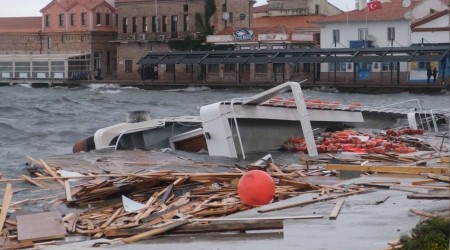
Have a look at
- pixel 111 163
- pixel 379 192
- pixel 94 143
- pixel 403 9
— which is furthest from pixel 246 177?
pixel 403 9

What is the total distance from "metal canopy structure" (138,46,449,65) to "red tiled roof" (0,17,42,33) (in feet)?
69.0

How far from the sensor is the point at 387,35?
80.8 metres

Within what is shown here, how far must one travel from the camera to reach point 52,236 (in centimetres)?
1212

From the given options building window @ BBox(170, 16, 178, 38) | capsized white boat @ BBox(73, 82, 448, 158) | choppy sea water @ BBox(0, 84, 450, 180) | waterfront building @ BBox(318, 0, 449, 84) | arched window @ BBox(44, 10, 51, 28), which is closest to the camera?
capsized white boat @ BBox(73, 82, 448, 158)

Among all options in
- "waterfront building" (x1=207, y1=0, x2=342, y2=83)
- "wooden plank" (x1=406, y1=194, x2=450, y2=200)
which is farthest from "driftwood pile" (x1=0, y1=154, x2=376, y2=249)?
"waterfront building" (x1=207, y1=0, x2=342, y2=83)

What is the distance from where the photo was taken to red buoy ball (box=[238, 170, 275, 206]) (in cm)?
1348

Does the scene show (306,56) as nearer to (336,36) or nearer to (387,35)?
(387,35)

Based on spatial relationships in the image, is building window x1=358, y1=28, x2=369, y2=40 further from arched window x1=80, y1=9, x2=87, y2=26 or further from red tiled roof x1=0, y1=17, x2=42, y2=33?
red tiled roof x1=0, y1=17, x2=42, y2=33

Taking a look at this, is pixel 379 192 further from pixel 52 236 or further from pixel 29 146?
pixel 29 146

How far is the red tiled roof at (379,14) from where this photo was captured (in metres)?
79.3

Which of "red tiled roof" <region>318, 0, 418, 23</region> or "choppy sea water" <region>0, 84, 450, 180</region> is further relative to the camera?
"red tiled roof" <region>318, 0, 418, 23</region>

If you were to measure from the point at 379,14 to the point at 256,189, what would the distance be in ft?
226

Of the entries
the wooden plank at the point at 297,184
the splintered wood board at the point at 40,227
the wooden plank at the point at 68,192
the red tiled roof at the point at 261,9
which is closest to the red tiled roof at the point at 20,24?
the red tiled roof at the point at 261,9

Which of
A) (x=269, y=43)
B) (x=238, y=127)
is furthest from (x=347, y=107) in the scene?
(x=269, y=43)
